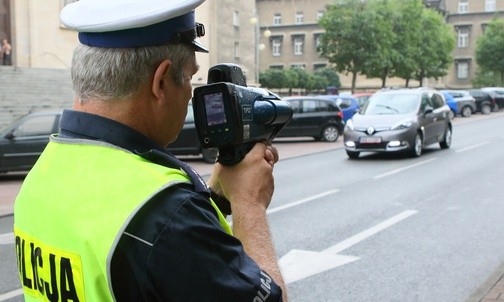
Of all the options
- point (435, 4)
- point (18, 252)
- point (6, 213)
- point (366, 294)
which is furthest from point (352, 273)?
point (435, 4)

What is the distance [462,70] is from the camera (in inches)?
3209

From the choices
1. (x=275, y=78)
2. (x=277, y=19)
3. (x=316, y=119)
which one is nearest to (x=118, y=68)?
(x=316, y=119)

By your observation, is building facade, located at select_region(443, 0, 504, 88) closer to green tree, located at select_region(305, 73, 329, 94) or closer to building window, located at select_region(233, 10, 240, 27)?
green tree, located at select_region(305, 73, 329, 94)

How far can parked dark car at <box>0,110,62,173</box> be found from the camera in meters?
14.5

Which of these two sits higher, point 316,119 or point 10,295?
point 316,119

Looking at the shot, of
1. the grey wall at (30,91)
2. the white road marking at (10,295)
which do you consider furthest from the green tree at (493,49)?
the white road marking at (10,295)

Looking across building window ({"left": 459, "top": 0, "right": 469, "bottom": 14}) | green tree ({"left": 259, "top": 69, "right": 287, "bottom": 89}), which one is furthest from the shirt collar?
building window ({"left": 459, "top": 0, "right": 469, "bottom": 14})

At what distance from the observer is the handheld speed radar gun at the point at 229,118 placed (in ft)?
5.52

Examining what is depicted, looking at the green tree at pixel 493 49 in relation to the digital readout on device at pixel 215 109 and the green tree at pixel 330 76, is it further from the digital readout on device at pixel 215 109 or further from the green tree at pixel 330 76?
the digital readout on device at pixel 215 109

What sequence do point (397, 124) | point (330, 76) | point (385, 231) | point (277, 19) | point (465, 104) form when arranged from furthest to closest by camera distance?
point (277, 19) → point (330, 76) → point (465, 104) → point (397, 124) → point (385, 231)

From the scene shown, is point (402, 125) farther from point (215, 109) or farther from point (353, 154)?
point (215, 109)

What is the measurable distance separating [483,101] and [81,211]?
48.0 metres

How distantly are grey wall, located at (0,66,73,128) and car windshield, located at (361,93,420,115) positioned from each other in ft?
A: 39.7

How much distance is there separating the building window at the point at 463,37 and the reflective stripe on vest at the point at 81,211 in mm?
85354
